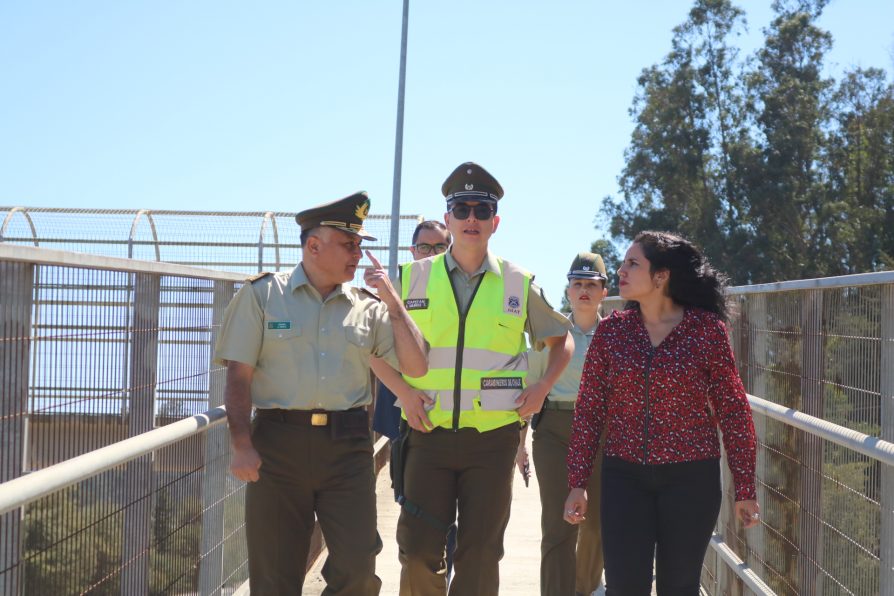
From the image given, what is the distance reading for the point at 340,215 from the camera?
182 inches

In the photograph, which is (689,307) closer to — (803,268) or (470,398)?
(470,398)

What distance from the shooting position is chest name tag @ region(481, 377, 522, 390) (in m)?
5.10

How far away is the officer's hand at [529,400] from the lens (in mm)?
5133

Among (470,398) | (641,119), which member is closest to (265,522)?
(470,398)

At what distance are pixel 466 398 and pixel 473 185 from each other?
0.96 meters

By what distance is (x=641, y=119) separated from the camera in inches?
1784

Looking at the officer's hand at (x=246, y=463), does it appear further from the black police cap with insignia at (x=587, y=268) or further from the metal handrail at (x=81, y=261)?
the black police cap with insignia at (x=587, y=268)

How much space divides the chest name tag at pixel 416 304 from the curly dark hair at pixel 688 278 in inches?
40.7

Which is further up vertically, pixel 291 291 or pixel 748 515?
pixel 291 291

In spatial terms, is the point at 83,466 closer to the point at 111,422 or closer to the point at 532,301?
the point at 111,422

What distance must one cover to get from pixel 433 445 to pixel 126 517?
60.9 inches

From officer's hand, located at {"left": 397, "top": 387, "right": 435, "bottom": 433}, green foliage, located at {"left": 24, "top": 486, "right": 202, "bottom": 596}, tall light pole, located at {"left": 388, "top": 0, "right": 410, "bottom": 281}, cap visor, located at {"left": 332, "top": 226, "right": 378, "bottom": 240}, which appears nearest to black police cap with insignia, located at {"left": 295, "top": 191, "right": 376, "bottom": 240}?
cap visor, located at {"left": 332, "top": 226, "right": 378, "bottom": 240}

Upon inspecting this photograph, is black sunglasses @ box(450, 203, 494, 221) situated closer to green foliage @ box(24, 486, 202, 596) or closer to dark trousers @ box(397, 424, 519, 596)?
dark trousers @ box(397, 424, 519, 596)

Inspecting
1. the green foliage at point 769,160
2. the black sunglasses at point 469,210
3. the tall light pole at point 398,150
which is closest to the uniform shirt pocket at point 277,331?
the black sunglasses at point 469,210
